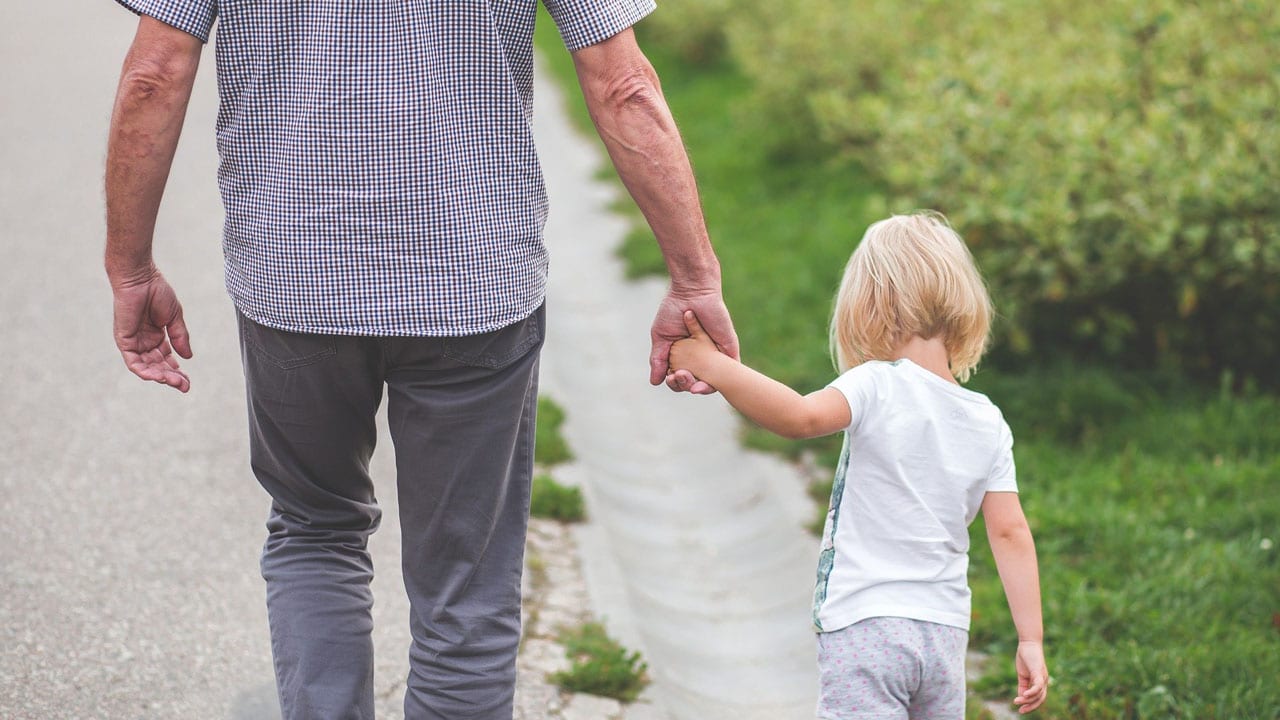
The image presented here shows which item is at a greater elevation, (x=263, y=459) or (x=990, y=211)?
(x=990, y=211)

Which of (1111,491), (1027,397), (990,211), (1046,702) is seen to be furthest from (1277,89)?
(1046,702)

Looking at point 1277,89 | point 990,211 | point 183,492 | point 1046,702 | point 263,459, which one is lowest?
point 1046,702

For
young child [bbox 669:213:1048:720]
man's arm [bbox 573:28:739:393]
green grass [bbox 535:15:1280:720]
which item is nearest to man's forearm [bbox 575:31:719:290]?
man's arm [bbox 573:28:739:393]

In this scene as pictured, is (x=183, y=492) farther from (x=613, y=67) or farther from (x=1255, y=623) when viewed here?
(x=1255, y=623)

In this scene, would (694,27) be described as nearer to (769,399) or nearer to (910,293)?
(910,293)

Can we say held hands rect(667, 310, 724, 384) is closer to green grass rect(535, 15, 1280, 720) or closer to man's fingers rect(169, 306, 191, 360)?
man's fingers rect(169, 306, 191, 360)

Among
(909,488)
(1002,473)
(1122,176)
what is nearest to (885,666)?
(909,488)

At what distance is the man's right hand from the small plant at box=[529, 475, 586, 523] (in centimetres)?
175

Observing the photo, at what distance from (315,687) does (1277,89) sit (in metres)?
4.34

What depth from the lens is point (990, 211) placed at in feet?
15.9

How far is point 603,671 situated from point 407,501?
3.41 feet

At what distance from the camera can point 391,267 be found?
6.81 ft

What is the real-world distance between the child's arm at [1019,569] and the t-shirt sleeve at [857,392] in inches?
12.0

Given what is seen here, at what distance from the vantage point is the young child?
2191 mm
